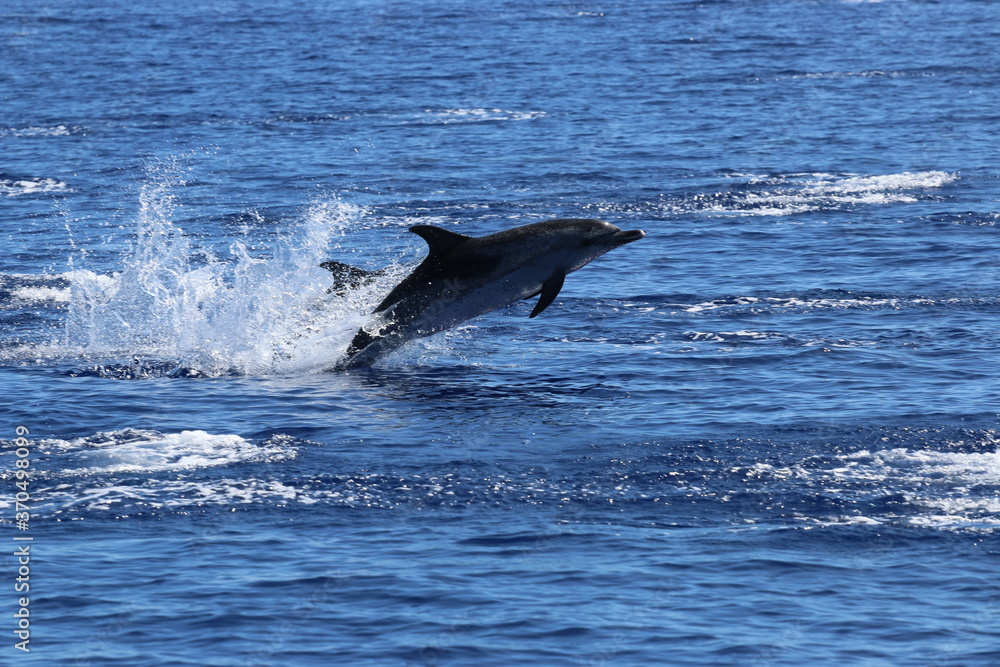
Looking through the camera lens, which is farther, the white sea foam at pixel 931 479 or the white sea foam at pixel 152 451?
the white sea foam at pixel 152 451

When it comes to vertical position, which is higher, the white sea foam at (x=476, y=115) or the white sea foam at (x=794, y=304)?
the white sea foam at (x=476, y=115)

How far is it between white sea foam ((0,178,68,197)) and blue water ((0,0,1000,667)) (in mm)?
223

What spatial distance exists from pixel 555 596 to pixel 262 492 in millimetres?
4543

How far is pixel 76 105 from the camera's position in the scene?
5875cm

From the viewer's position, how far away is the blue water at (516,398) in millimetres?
14828

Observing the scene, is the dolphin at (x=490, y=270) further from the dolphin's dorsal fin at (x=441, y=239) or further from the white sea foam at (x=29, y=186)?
the white sea foam at (x=29, y=186)

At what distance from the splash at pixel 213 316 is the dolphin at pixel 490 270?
145 cm

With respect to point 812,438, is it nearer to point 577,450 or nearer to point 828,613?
point 577,450

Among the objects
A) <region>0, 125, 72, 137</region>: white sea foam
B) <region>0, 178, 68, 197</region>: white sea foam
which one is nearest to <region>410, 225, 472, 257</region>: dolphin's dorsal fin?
<region>0, 178, 68, 197</region>: white sea foam

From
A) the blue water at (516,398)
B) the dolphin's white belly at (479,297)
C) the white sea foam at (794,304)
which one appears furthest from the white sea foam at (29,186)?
the dolphin's white belly at (479,297)

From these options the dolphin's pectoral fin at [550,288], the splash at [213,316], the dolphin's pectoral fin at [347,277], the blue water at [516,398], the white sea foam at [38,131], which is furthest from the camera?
the white sea foam at [38,131]

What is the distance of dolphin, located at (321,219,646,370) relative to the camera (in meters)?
23.4

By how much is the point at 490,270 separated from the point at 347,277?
271cm

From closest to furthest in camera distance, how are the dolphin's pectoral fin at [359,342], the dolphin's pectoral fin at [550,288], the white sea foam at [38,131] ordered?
the dolphin's pectoral fin at [550,288] → the dolphin's pectoral fin at [359,342] → the white sea foam at [38,131]
